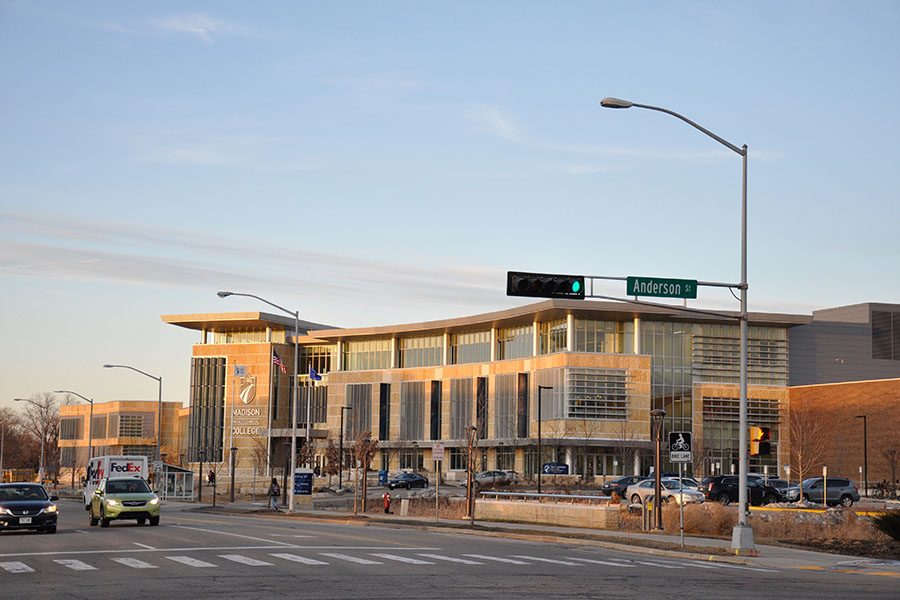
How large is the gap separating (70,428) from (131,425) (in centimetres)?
1519

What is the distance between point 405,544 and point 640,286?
9536 mm

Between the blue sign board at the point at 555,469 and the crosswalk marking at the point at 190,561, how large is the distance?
254ft

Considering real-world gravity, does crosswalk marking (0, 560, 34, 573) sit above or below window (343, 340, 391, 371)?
below

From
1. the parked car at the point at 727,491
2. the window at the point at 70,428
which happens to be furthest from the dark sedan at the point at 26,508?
the window at the point at 70,428

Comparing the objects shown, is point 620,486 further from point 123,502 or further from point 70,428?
point 70,428

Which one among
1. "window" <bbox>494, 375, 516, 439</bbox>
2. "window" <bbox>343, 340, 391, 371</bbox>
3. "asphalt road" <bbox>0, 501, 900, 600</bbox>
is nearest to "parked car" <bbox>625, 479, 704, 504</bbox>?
"asphalt road" <bbox>0, 501, 900, 600</bbox>

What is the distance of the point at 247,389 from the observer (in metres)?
141

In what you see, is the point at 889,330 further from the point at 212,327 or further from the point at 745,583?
the point at 745,583

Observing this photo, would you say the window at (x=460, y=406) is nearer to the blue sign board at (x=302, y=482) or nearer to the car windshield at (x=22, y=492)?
the blue sign board at (x=302, y=482)

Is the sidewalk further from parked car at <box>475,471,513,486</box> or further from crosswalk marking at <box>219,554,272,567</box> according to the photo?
parked car at <box>475,471,513,486</box>

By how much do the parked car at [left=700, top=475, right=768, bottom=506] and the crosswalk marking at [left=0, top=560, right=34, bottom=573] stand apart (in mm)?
41632

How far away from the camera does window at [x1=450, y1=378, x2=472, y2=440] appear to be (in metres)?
122

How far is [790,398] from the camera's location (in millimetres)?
112688

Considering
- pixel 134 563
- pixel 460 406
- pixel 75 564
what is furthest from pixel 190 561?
pixel 460 406
